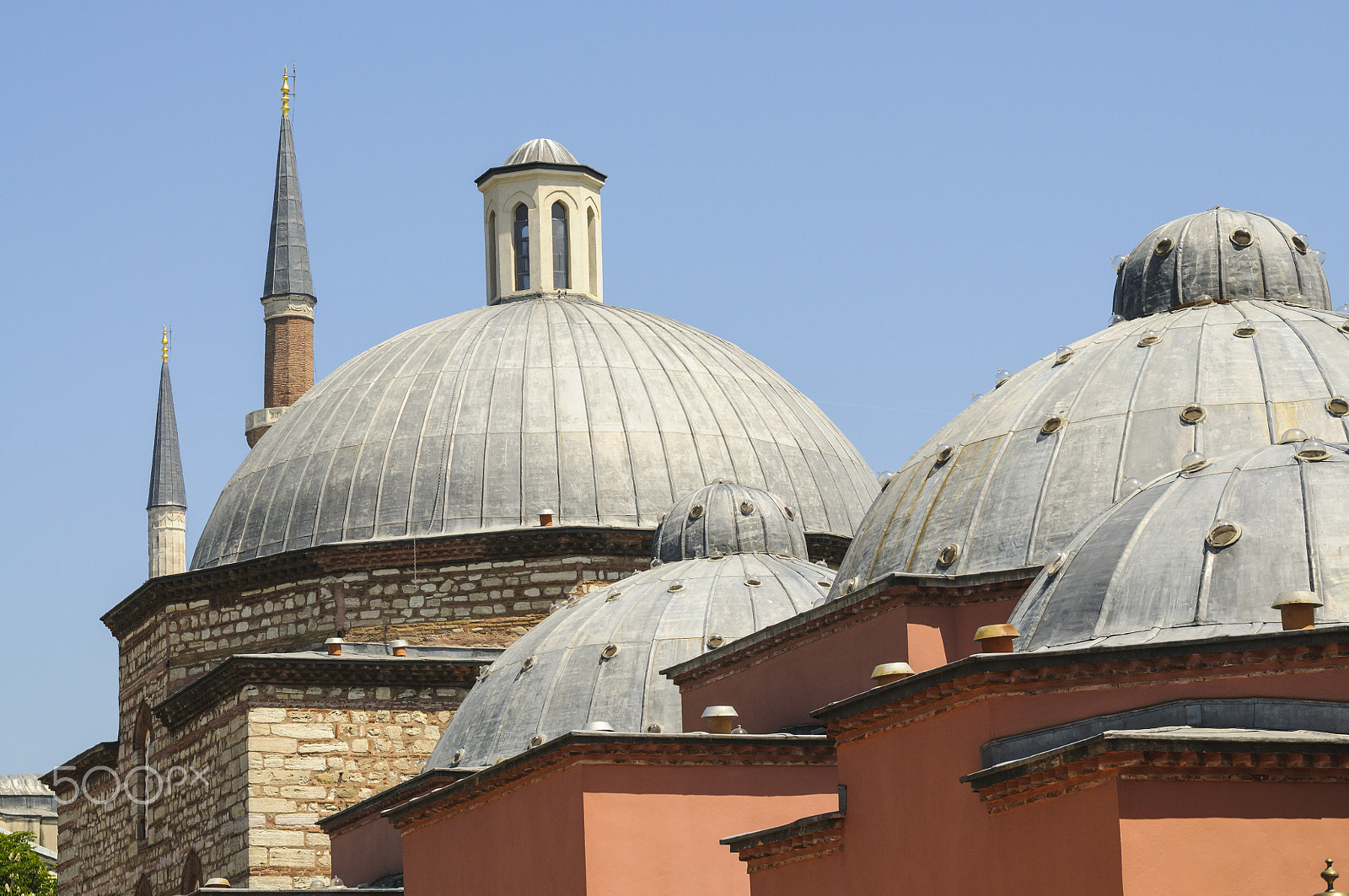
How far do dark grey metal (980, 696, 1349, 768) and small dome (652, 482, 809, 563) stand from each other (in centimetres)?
977

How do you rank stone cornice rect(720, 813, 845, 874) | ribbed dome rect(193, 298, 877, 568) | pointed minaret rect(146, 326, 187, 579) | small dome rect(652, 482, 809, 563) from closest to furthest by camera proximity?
stone cornice rect(720, 813, 845, 874) → small dome rect(652, 482, 809, 563) → ribbed dome rect(193, 298, 877, 568) → pointed minaret rect(146, 326, 187, 579)

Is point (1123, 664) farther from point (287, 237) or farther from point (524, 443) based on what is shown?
point (287, 237)

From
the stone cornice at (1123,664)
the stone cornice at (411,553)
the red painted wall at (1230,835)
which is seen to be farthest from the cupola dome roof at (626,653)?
the red painted wall at (1230,835)

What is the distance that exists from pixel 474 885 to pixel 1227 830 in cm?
726

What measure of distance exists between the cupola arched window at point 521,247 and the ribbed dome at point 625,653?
32.5ft

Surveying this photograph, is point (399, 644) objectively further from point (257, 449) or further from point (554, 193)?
point (554, 193)

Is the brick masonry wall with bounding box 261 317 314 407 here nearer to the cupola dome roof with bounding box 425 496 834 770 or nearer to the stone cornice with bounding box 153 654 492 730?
the stone cornice with bounding box 153 654 492 730

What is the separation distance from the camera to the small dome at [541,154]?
96.6ft

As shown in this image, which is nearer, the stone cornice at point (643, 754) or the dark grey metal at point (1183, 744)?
the dark grey metal at point (1183, 744)

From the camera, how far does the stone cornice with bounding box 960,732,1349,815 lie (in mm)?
9656

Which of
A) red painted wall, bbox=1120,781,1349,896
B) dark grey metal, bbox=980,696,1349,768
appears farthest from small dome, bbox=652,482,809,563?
red painted wall, bbox=1120,781,1349,896

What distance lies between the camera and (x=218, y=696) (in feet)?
75.9

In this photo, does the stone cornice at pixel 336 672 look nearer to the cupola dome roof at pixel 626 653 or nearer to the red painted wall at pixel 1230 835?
the cupola dome roof at pixel 626 653

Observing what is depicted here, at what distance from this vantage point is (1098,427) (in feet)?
51.9
